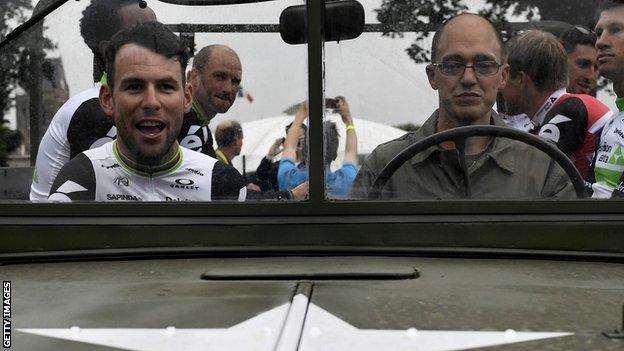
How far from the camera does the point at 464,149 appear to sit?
8.39 ft

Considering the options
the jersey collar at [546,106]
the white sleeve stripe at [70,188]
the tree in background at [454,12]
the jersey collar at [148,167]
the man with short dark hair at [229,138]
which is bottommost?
the white sleeve stripe at [70,188]

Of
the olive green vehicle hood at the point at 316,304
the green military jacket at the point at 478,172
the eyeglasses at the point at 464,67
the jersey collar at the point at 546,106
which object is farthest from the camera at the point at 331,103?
the jersey collar at the point at 546,106

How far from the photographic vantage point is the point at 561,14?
252cm

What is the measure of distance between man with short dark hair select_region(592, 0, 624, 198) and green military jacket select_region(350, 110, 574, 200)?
101 millimetres

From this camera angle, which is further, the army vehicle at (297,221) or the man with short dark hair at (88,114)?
the man with short dark hair at (88,114)

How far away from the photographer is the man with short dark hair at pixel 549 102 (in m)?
2.52

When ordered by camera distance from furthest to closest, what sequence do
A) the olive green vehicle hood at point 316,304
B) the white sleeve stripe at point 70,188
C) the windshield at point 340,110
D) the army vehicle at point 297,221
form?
the white sleeve stripe at point 70,188 → the windshield at point 340,110 → the army vehicle at point 297,221 → the olive green vehicle hood at point 316,304

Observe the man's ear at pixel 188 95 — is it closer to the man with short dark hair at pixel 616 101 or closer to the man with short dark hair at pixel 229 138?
the man with short dark hair at pixel 229 138

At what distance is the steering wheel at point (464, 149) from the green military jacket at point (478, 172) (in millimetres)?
12

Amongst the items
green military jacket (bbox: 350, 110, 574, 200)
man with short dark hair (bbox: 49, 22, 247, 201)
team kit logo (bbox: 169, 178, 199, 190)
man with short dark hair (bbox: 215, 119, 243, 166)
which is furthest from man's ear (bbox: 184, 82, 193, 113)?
green military jacket (bbox: 350, 110, 574, 200)

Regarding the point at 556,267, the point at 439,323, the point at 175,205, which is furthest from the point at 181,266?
the point at 556,267

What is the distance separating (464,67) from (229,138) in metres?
0.69

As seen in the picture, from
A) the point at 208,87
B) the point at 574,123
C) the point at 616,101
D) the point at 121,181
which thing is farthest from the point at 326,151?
the point at 616,101

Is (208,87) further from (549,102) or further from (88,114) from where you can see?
(549,102)
